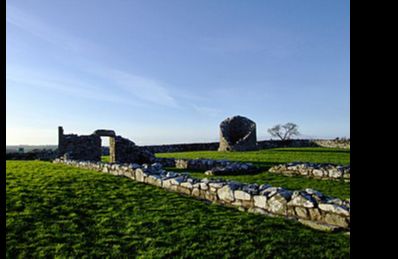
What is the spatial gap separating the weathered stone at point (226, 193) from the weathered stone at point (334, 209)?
2.24m

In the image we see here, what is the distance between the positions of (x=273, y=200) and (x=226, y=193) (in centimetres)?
138

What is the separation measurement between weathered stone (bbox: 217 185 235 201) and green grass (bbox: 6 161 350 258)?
1.35ft

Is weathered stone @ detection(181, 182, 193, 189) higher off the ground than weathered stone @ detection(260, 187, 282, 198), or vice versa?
weathered stone @ detection(260, 187, 282, 198)

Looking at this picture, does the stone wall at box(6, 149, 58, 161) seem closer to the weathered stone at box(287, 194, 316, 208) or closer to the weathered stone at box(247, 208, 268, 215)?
the weathered stone at box(247, 208, 268, 215)

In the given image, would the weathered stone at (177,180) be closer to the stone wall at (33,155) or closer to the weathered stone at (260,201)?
the weathered stone at (260,201)

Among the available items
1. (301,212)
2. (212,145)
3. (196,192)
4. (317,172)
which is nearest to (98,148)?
(196,192)

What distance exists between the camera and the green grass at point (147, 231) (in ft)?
15.4

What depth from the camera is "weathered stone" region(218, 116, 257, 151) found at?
28.4 metres

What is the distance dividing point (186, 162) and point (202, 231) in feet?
36.5

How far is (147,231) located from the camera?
18.5 ft

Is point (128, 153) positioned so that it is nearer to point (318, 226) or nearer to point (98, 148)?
point (98, 148)

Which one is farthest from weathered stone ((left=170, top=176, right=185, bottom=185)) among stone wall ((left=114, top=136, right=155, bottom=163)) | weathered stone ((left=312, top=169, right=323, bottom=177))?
stone wall ((left=114, top=136, right=155, bottom=163))
